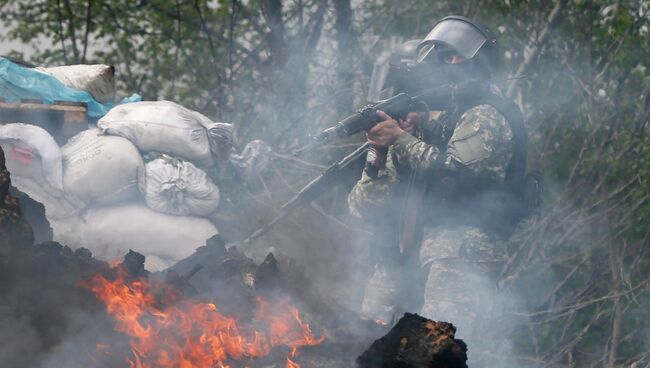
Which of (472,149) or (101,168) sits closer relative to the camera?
(472,149)

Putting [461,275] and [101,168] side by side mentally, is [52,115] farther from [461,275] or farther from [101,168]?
[461,275]

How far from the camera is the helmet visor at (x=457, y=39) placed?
5336mm

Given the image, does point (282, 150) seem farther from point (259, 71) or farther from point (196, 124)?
point (196, 124)

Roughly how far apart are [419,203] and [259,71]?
400cm

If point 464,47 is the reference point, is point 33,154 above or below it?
below

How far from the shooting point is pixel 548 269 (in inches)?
322

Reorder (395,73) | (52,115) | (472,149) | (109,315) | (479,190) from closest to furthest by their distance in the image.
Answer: (109,315) → (472,149) → (479,190) → (52,115) → (395,73)

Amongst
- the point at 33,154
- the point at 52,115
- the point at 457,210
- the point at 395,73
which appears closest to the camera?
the point at 457,210

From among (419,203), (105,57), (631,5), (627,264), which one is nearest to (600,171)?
(627,264)

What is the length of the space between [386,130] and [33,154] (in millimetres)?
2018

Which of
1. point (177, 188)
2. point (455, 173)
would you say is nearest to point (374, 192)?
point (455, 173)

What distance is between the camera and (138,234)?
549 centimetres

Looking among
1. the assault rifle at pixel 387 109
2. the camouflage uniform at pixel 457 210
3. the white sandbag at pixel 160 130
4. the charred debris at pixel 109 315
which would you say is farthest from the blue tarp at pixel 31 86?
the camouflage uniform at pixel 457 210

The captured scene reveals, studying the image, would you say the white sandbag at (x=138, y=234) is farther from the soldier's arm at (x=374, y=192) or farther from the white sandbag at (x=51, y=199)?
the soldier's arm at (x=374, y=192)
